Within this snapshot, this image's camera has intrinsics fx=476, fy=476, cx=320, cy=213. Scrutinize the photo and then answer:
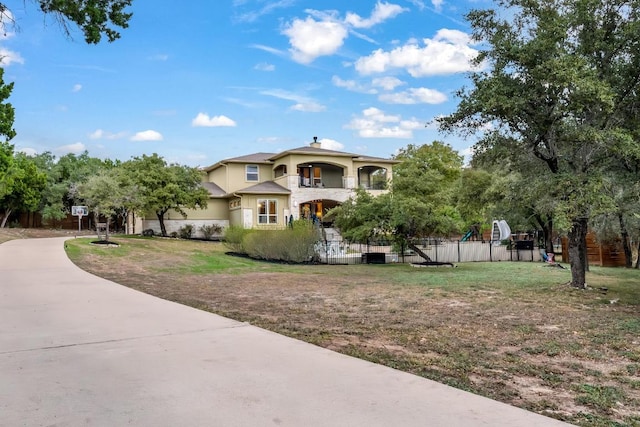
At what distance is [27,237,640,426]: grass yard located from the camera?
4.52m

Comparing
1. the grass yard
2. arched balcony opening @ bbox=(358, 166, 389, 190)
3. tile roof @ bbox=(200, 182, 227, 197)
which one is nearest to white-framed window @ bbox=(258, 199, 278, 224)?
tile roof @ bbox=(200, 182, 227, 197)

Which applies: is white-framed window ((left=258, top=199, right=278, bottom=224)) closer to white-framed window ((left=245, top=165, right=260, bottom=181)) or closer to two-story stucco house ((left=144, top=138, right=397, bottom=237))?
two-story stucco house ((left=144, top=138, right=397, bottom=237))

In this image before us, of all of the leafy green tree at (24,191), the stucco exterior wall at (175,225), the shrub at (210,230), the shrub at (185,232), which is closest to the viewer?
the shrub at (185,232)

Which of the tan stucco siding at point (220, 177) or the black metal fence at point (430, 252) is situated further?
the tan stucco siding at point (220, 177)

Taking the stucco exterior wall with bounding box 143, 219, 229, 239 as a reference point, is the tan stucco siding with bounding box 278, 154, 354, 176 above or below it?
above

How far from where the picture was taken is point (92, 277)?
12.6m

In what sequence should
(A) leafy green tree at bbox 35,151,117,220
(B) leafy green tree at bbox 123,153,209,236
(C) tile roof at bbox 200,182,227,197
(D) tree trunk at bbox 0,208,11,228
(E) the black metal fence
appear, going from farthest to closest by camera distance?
1. (A) leafy green tree at bbox 35,151,117,220
2. (D) tree trunk at bbox 0,208,11,228
3. (C) tile roof at bbox 200,182,227,197
4. (B) leafy green tree at bbox 123,153,209,236
5. (E) the black metal fence

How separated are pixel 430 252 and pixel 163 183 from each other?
55.7ft

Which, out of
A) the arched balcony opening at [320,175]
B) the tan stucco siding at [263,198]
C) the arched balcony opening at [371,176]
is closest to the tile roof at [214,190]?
the tan stucco siding at [263,198]

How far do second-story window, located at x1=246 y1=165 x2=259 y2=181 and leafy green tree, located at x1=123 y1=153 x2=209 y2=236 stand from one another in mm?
5480

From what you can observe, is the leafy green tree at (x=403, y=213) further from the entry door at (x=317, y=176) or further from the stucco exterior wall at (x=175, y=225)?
the stucco exterior wall at (x=175, y=225)

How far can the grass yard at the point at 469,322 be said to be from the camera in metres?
4.52

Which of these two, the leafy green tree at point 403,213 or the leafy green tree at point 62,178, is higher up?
the leafy green tree at point 62,178

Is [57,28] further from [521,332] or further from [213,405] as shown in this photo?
[521,332]
